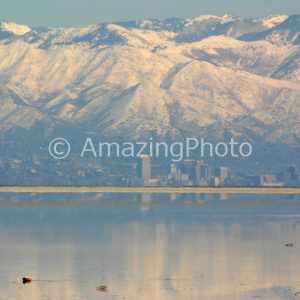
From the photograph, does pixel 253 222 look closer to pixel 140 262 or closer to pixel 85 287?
pixel 140 262

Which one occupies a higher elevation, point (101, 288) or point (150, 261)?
point (150, 261)

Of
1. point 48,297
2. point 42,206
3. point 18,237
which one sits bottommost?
point 48,297

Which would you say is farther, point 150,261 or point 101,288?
point 150,261

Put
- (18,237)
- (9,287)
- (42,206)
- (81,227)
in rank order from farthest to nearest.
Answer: (42,206) < (81,227) < (18,237) < (9,287)

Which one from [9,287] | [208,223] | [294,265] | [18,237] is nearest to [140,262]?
[294,265]

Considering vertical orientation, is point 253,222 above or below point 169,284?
above

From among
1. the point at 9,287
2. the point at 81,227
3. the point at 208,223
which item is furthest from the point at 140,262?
the point at 208,223

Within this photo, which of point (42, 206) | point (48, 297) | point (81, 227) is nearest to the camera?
point (48, 297)

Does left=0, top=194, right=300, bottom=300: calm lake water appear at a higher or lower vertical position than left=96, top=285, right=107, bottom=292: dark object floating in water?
higher

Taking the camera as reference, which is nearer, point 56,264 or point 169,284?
point 169,284

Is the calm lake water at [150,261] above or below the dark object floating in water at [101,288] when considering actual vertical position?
above
